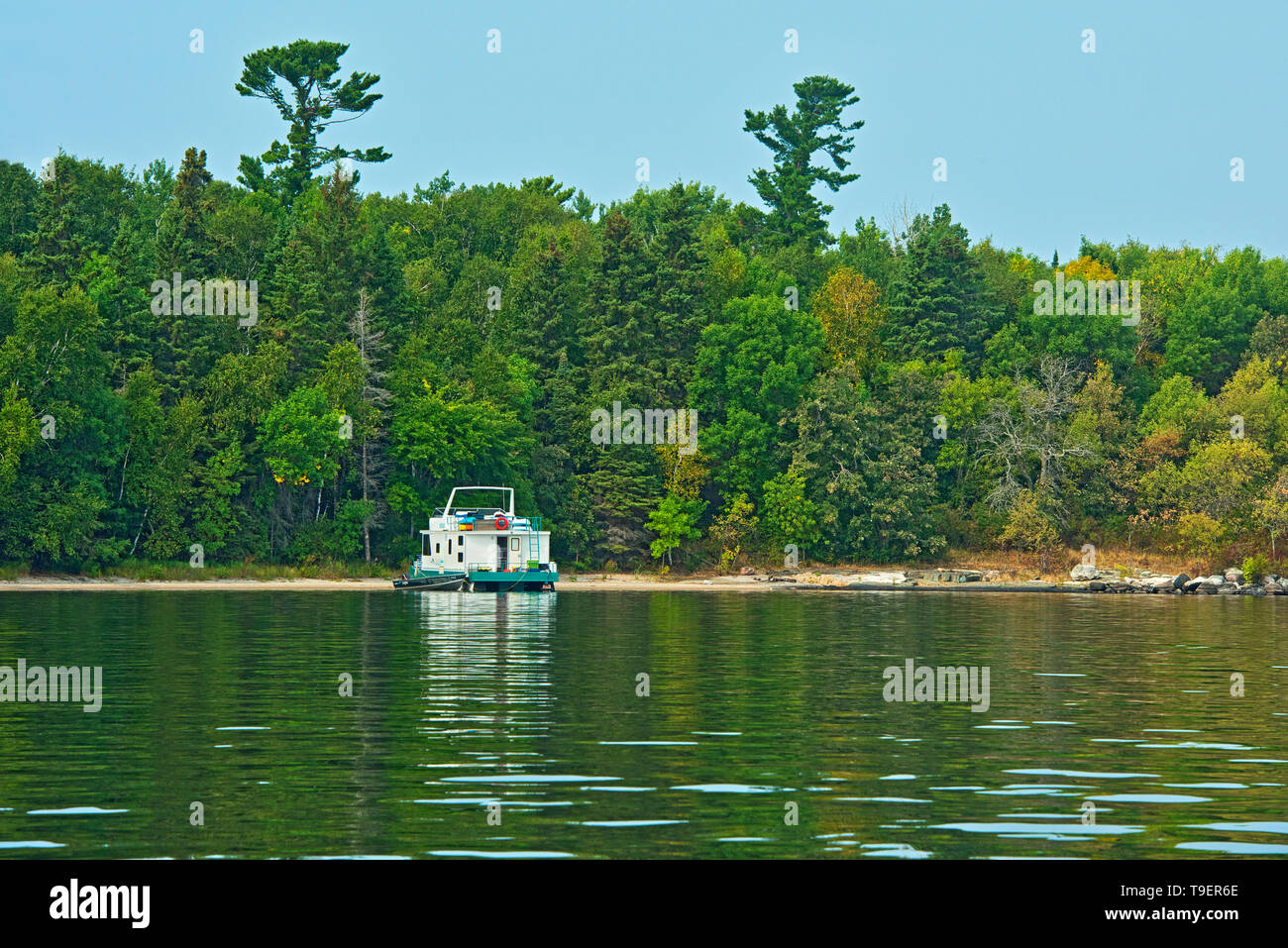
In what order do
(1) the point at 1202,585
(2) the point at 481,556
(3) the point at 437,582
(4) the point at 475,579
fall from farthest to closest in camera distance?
(1) the point at 1202,585, (2) the point at 481,556, (3) the point at 437,582, (4) the point at 475,579

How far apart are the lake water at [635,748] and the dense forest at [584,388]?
38902 millimetres

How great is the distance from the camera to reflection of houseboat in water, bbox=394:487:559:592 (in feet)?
251

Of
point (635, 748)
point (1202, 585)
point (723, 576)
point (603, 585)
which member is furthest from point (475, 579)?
point (635, 748)

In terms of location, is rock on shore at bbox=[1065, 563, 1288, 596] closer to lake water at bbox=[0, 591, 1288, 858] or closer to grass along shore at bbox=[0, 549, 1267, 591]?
grass along shore at bbox=[0, 549, 1267, 591]

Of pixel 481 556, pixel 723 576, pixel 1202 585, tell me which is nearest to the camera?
pixel 481 556

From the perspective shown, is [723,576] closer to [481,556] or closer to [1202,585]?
[481,556]

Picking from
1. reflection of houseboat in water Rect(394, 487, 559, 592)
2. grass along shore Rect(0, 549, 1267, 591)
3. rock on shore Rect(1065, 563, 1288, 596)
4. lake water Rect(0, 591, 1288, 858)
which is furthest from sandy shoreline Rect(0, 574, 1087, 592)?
lake water Rect(0, 591, 1288, 858)

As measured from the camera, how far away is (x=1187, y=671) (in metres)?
37.5

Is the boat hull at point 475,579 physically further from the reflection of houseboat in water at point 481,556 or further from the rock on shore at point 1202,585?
the rock on shore at point 1202,585

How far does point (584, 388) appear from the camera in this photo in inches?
3981

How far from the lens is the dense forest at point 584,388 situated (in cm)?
8650

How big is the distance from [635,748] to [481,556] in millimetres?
53764
